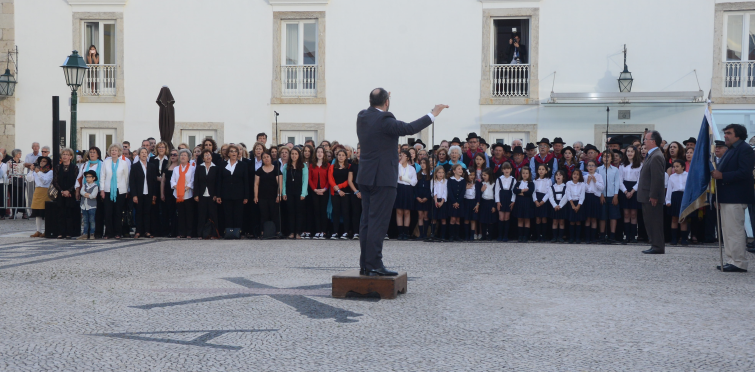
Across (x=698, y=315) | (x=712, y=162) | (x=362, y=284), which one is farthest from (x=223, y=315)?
(x=712, y=162)

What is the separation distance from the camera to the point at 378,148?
24.1 feet

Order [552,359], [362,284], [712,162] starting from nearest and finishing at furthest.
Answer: [552,359]
[362,284]
[712,162]

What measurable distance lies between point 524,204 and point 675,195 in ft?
8.43

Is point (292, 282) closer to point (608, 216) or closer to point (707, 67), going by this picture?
point (608, 216)

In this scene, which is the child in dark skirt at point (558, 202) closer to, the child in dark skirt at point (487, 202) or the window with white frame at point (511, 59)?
the child in dark skirt at point (487, 202)

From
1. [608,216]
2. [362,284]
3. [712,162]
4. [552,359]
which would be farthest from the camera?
[608,216]

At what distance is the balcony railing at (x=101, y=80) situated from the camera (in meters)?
22.8

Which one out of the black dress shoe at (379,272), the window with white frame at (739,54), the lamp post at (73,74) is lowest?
the black dress shoe at (379,272)

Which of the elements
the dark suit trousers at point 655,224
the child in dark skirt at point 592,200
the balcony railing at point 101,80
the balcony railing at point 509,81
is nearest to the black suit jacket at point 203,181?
the child in dark skirt at point 592,200

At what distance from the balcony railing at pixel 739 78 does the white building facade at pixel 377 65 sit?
1.4 inches

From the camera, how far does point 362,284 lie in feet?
23.6

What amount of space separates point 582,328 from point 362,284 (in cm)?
207

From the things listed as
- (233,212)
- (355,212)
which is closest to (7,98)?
(233,212)

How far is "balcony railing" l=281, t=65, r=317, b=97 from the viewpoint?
22.1 meters
